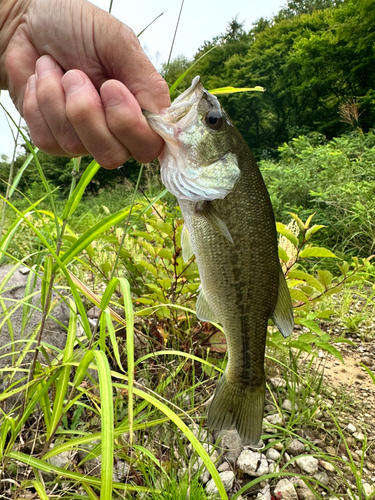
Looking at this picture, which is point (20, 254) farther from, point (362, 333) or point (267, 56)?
point (267, 56)

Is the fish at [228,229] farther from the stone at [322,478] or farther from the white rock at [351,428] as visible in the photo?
the white rock at [351,428]

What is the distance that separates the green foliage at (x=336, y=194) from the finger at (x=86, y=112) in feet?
11.6

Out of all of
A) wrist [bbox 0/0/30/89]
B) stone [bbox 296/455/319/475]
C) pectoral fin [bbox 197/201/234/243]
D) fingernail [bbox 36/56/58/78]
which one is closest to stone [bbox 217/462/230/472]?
stone [bbox 296/455/319/475]

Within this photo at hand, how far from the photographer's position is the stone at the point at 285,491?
4.91ft

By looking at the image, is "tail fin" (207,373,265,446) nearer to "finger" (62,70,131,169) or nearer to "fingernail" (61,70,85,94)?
"finger" (62,70,131,169)

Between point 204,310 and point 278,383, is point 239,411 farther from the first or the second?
point 278,383

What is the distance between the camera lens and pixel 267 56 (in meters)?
19.1

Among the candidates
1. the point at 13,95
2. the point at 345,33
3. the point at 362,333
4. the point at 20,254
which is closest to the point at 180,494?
the point at 13,95

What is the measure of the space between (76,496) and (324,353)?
1953 millimetres

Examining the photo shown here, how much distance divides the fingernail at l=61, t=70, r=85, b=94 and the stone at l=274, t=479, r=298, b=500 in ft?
5.43

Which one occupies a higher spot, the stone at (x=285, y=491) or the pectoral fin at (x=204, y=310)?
the pectoral fin at (x=204, y=310)

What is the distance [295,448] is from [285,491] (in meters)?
0.28

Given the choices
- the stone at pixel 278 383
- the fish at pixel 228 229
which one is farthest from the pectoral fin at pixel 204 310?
the stone at pixel 278 383

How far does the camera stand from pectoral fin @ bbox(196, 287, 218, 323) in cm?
122
